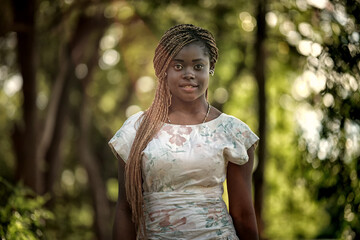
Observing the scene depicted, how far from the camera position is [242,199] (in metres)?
3.18

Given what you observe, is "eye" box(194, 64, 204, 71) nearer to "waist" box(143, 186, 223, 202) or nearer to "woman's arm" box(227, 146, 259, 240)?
"woman's arm" box(227, 146, 259, 240)

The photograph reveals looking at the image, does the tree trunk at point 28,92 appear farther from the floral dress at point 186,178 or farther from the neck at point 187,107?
the floral dress at point 186,178

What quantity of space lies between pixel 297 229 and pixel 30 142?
1094 cm

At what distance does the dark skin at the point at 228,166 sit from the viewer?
3125mm

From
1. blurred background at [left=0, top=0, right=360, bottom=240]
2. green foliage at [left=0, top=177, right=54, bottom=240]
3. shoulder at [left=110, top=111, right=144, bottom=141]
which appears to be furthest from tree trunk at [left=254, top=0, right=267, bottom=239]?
shoulder at [left=110, top=111, right=144, bottom=141]

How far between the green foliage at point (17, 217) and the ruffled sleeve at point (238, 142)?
7.67 ft

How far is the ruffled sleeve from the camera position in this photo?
3.10 metres

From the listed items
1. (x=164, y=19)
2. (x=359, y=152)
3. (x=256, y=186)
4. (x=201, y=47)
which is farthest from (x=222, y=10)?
(x=201, y=47)

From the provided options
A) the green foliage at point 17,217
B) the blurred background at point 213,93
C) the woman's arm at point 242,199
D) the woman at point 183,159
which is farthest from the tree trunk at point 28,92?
the woman's arm at point 242,199

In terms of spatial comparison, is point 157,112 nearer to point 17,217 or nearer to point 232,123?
point 232,123

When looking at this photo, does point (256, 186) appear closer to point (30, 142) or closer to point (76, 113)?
point (30, 142)

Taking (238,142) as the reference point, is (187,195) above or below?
below

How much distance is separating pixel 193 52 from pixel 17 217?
2.62 meters

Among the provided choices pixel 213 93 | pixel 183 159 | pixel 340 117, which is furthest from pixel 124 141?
pixel 213 93
